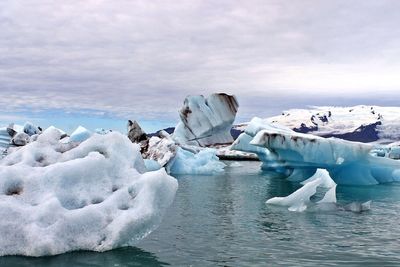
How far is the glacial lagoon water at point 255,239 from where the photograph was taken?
8.88m

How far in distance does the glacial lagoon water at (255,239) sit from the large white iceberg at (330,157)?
20.4 ft

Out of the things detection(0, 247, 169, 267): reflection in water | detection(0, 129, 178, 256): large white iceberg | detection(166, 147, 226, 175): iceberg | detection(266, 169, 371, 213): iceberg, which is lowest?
detection(166, 147, 226, 175): iceberg

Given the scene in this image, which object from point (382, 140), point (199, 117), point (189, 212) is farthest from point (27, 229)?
point (382, 140)

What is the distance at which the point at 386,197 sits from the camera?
63.9ft

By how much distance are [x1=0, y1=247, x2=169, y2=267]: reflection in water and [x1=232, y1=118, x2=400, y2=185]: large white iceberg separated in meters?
16.0

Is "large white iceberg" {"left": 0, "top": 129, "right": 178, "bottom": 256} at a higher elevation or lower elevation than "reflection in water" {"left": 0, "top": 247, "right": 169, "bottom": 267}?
higher

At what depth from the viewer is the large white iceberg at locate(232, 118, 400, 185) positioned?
23.5m

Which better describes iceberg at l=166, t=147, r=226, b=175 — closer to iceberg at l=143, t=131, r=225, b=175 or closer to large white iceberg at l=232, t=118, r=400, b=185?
iceberg at l=143, t=131, r=225, b=175

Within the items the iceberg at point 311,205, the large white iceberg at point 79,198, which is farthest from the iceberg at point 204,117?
the large white iceberg at point 79,198

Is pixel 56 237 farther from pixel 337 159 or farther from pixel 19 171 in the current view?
pixel 337 159

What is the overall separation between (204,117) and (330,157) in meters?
28.7

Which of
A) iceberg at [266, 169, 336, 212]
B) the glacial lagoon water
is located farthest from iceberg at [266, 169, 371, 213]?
the glacial lagoon water

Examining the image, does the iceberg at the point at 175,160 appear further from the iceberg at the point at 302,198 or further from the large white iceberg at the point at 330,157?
the iceberg at the point at 302,198

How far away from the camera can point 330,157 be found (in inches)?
937
